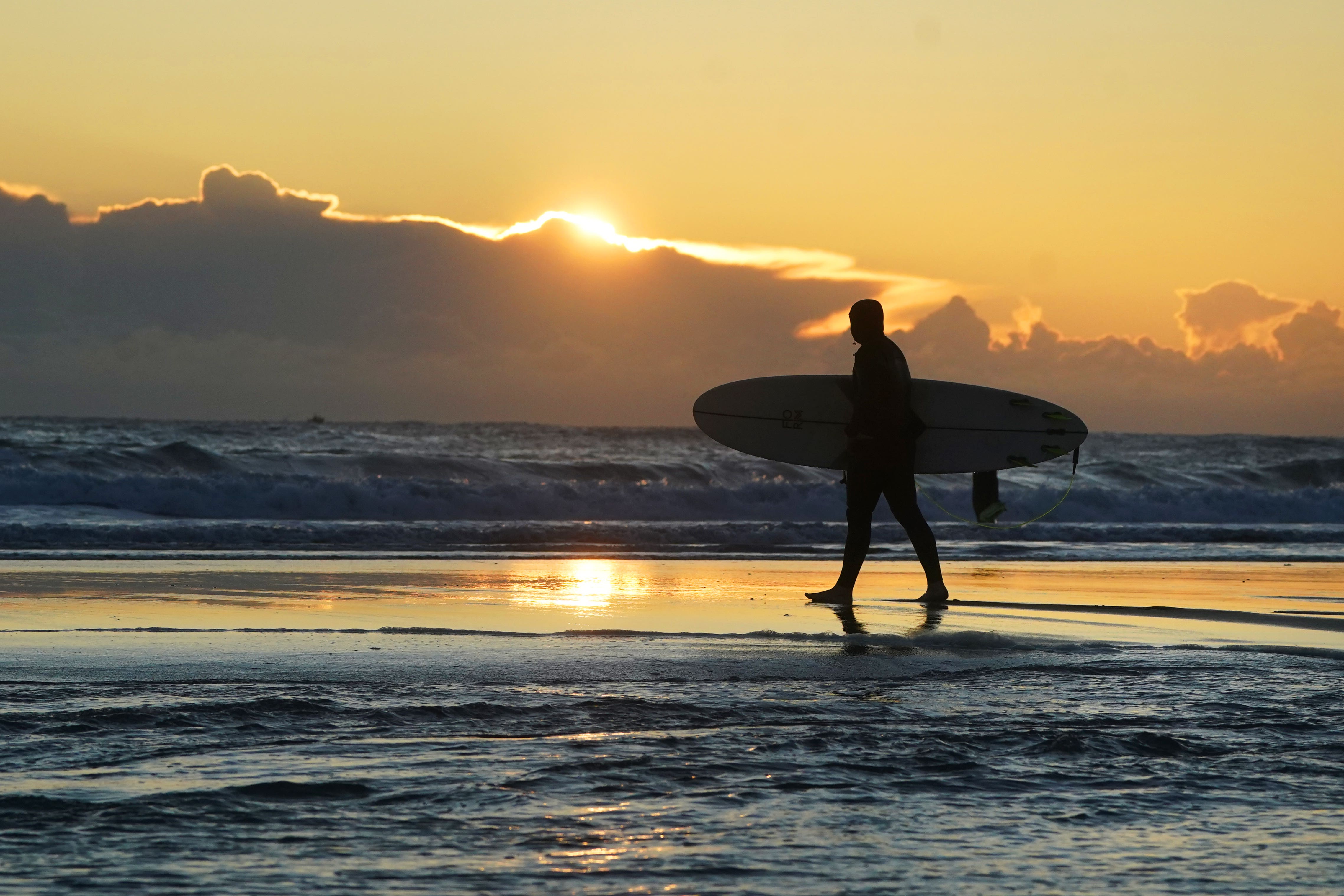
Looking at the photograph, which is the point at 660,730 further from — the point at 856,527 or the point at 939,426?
the point at 939,426

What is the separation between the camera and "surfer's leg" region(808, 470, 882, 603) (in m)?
8.82

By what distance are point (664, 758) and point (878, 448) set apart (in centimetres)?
534

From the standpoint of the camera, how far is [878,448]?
8766 mm

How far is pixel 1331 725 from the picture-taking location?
Answer: 4.31 m

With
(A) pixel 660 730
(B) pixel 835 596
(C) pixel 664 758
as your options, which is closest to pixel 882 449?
(B) pixel 835 596

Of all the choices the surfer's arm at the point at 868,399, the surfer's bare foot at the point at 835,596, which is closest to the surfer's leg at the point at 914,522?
the surfer's arm at the point at 868,399

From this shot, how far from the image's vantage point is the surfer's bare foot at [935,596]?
8875mm

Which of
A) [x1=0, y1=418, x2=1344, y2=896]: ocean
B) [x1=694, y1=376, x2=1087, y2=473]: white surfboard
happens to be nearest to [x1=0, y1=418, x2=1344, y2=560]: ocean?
[x1=694, y1=376, x2=1087, y2=473]: white surfboard

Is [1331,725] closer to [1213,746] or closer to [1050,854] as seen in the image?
[1213,746]

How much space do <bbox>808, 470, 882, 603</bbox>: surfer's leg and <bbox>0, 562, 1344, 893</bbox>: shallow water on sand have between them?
1.44m

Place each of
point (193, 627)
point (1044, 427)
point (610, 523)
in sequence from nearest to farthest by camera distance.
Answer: point (193, 627), point (1044, 427), point (610, 523)

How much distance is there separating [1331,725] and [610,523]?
16.0m

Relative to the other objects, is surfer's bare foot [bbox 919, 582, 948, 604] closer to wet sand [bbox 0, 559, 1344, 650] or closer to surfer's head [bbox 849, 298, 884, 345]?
wet sand [bbox 0, 559, 1344, 650]

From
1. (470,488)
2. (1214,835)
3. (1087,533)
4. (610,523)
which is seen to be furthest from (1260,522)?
(1214,835)
